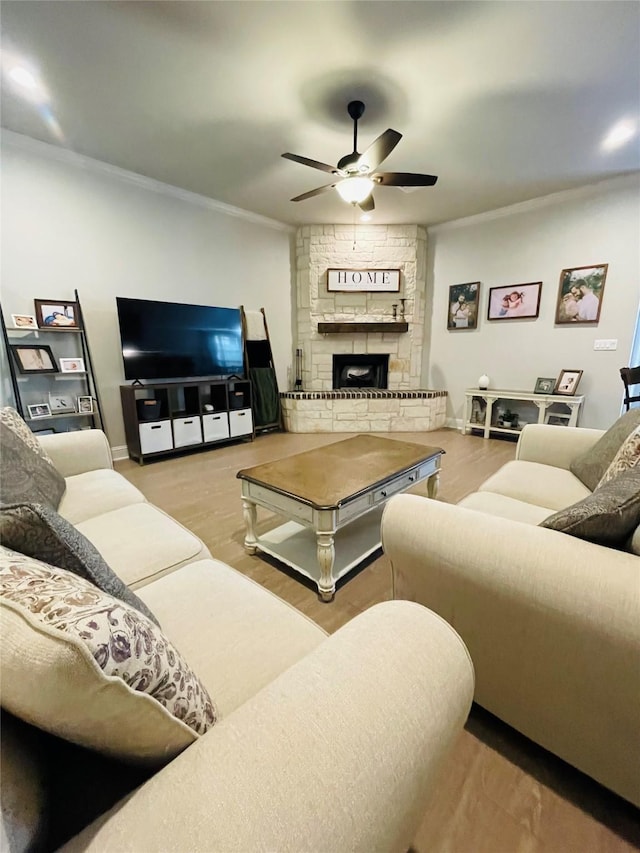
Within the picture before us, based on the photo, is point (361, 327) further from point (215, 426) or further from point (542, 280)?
point (215, 426)

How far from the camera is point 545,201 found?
407 cm

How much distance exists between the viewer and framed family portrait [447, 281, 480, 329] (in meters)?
4.76

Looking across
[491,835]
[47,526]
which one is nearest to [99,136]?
[47,526]

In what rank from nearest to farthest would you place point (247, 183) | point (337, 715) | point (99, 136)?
point (337, 715) < point (99, 136) < point (247, 183)

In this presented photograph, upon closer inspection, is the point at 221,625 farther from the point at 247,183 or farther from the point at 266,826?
the point at 247,183

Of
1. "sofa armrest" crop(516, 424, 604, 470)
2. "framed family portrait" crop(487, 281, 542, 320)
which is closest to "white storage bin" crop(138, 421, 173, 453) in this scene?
"sofa armrest" crop(516, 424, 604, 470)

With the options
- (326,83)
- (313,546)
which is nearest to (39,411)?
(313,546)

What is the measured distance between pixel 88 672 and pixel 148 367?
378 centimetres

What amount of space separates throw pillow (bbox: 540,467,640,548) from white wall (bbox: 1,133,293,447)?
4.00 metres

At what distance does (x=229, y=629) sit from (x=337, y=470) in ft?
3.76

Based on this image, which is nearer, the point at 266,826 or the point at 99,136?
the point at 266,826

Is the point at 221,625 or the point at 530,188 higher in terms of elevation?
the point at 530,188

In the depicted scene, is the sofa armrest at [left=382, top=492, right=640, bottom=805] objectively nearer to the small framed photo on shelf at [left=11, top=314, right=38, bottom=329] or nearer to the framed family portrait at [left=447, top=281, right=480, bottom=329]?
the small framed photo on shelf at [left=11, top=314, right=38, bottom=329]

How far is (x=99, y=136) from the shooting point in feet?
9.43
